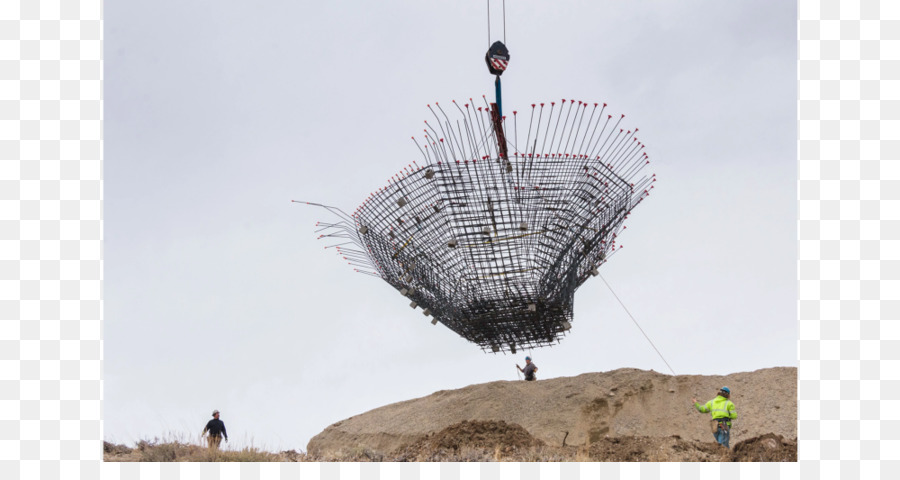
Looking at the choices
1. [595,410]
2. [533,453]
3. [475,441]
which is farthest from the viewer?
[595,410]

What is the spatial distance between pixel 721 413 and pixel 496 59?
8785 millimetres

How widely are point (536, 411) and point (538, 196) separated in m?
5.47

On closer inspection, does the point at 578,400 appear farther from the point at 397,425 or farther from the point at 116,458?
the point at 116,458

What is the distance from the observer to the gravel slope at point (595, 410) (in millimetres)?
23156

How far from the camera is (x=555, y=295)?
79.0 ft

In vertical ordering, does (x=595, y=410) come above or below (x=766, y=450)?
above

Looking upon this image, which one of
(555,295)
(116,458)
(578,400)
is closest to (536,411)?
(578,400)

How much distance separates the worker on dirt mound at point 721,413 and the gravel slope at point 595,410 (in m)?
1.70

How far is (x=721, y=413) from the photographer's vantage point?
20.4 metres

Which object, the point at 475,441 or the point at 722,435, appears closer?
the point at 722,435

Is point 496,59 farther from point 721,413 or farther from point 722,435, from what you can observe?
point 722,435

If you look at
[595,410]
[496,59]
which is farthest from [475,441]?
[496,59]

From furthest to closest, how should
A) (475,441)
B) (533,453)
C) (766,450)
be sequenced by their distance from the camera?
(475,441), (533,453), (766,450)

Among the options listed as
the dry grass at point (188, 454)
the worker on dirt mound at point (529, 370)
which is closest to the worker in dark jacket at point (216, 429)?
the dry grass at point (188, 454)
